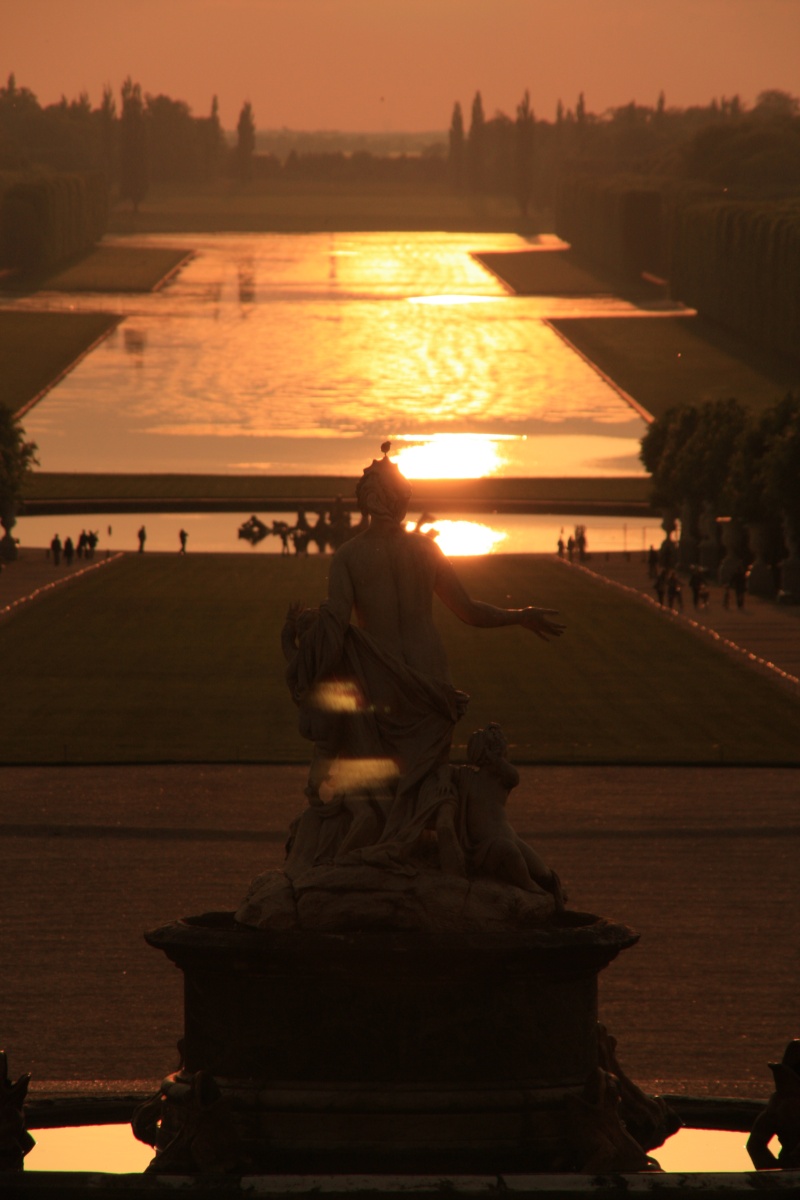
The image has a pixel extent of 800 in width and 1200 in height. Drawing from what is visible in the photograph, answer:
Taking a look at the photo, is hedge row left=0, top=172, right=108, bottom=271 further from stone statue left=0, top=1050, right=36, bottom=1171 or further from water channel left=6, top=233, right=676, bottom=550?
stone statue left=0, top=1050, right=36, bottom=1171

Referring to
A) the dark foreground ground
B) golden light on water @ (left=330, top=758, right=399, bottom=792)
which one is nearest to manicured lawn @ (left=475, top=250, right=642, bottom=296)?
the dark foreground ground

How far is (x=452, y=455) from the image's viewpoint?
78.1 m

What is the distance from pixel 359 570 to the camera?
13.5 meters

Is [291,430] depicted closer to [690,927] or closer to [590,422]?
[590,422]

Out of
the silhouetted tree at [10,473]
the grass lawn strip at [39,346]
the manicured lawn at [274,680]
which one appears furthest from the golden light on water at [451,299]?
the manicured lawn at [274,680]

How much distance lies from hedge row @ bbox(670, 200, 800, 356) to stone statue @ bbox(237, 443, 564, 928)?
84034mm

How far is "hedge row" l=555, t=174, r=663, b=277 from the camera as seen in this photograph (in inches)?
5719

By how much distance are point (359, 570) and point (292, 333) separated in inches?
4036

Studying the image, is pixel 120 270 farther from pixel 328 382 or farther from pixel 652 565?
pixel 652 565

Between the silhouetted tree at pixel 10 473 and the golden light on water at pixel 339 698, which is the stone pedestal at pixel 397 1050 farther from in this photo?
the silhouetted tree at pixel 10 473

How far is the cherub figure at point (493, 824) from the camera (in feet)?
43.0

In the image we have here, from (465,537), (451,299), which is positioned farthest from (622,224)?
(465,537)

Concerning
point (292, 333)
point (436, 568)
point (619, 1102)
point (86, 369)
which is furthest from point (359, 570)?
point (292, 333)

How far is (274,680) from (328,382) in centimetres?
5970
